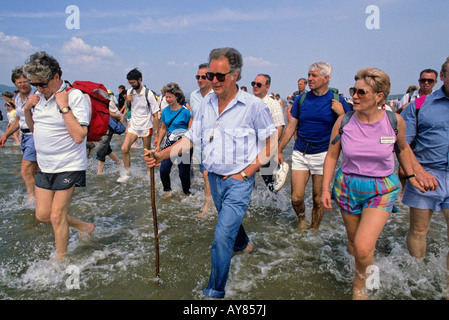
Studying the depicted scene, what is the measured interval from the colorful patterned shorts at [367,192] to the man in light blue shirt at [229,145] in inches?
33.3

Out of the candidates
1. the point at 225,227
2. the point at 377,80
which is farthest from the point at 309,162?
the point at 225,227

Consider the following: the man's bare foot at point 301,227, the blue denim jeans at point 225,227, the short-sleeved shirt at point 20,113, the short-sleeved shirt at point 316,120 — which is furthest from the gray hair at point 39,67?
the man's bare foot at point 301,227

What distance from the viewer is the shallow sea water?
3332 mm

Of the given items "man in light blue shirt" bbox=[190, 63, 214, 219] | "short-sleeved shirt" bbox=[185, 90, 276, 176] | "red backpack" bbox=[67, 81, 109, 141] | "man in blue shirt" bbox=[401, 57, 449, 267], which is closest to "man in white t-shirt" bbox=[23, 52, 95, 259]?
"red backpack" bbox=[67, 81, 109, 141]

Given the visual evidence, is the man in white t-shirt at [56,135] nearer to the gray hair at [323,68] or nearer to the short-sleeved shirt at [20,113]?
the short-sleeved shirt at [20,113]

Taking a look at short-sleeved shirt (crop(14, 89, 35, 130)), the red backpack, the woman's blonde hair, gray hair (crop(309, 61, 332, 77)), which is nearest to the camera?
the woman's blonde hair

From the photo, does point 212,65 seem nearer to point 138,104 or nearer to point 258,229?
point 258,229

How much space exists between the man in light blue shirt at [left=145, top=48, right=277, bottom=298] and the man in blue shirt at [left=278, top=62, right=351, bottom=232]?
1.56 m

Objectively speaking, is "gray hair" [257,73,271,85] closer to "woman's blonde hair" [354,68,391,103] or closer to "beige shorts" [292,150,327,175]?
"beige shorts" [292,150,327,175]

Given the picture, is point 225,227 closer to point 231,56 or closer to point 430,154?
point 231,56

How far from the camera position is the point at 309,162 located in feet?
14.9

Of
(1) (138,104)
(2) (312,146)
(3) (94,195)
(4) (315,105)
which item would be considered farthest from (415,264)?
(1) (138,104)

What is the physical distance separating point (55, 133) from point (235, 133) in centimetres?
204
